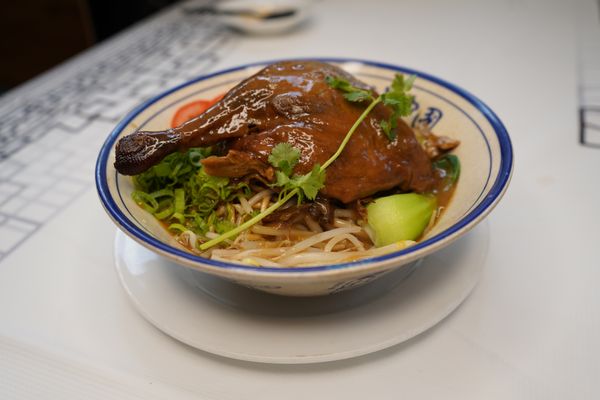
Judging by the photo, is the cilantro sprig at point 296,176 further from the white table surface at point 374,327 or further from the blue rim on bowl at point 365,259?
the white table surface at point 374,327

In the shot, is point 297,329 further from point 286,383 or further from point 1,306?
point 1,306

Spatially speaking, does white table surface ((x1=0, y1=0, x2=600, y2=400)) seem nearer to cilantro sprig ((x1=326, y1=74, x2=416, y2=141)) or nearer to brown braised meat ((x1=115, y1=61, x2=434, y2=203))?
brown braised meat ((x1=115, y1=61, x2=434, y2=203))

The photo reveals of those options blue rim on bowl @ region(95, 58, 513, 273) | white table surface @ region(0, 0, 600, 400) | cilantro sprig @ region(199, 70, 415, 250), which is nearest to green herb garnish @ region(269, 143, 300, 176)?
cilantro sprig @ region(199, 70, 415, 250)

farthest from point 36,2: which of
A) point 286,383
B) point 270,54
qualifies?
point 286,383

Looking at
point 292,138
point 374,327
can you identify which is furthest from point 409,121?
point 374,327

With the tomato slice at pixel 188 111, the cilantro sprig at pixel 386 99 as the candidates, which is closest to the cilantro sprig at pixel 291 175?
the cilantro sprig at pixel 386 99
